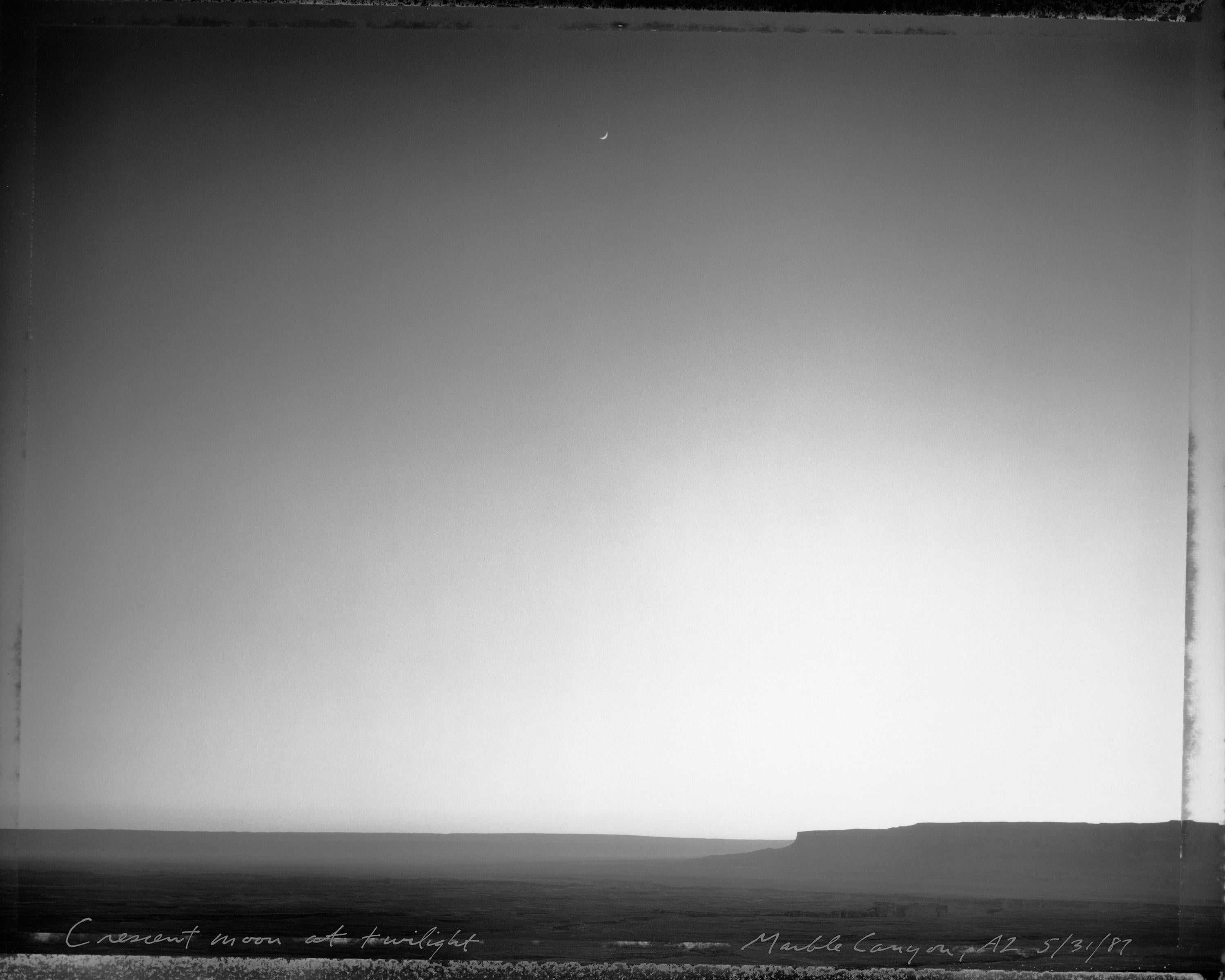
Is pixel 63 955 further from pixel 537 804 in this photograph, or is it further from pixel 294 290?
pixel 294 290

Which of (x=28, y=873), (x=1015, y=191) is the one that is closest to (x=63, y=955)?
(x=28, y=873)

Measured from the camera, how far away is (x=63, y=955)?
8.34 feet

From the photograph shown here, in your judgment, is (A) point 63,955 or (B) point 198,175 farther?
(B) point 198,175

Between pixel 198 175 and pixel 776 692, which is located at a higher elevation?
pixel 198 175

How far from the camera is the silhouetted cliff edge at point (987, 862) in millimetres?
2623

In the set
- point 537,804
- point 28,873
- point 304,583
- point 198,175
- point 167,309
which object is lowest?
point 28,873

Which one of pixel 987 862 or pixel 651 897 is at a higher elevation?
pixel 987 862

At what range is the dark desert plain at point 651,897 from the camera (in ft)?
8.43

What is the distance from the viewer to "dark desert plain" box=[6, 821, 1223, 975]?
2.57 metres

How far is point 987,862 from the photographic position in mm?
2635

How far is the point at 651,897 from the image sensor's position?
8.55 ft

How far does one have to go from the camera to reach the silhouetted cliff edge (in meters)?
2.62

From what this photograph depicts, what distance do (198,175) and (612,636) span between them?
1466 mm

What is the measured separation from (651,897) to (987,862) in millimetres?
776
